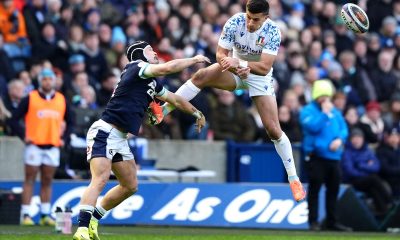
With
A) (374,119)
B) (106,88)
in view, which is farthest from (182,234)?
(374,119)

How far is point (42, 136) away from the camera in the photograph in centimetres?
2084

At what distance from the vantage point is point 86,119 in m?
22.6

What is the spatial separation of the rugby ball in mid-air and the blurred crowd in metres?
6.43

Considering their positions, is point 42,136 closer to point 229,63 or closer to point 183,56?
point 183,56

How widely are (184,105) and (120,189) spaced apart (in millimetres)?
1340

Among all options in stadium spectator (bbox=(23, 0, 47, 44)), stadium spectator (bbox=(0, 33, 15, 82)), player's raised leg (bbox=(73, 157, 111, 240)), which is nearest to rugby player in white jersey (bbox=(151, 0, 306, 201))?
player's raised leg (bbox=(73, 157, 111, 240))

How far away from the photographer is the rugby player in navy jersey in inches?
607

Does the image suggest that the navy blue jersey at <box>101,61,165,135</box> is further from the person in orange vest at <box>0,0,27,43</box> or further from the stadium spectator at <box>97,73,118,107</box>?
the person in orange vest at <box>0,0,27,43</box>

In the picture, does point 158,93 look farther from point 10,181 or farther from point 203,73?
point 10,181

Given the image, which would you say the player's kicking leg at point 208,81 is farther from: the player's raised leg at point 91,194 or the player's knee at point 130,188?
the player's raised leg at point 91,194

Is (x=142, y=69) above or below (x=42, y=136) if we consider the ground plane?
above

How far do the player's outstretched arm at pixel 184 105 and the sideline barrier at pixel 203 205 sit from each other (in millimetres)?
5331

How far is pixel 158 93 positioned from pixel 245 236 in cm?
357

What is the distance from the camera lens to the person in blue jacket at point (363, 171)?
75.7ft
